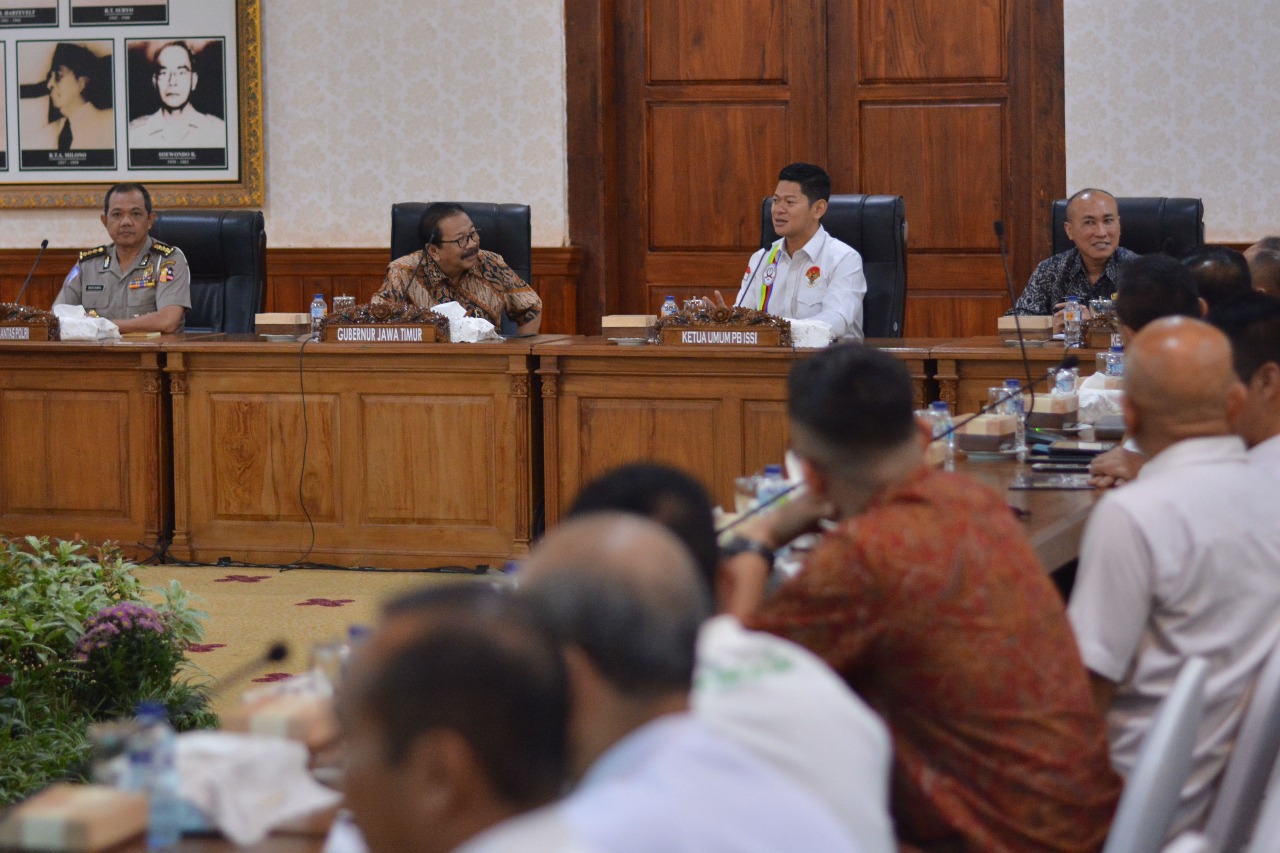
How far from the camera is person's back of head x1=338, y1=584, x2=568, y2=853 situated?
0.96 m

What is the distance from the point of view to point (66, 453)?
5.31m

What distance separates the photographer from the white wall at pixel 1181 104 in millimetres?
6703

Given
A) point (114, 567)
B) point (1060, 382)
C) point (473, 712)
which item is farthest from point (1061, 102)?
point (473, 712)

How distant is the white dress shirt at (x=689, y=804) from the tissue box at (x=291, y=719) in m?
0.48

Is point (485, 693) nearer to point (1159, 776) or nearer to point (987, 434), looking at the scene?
point (1159, 776)

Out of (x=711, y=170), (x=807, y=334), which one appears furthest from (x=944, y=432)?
(x=711, y=170)

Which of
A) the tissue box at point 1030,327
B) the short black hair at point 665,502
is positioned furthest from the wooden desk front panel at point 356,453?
the short black hair at point 665,502

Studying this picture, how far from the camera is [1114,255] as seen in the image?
5.48 meters

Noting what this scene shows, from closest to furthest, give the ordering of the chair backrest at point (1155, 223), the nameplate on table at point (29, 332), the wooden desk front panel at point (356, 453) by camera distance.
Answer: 1. the wooden desk front panel at point (356, 453)
2. the nameplate on table at point (29, 332)
3. the chair backrest at point (1155, 223)

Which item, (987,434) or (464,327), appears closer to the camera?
(987,434)

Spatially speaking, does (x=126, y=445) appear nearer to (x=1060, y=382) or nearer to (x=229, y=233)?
(x=229, y=233)

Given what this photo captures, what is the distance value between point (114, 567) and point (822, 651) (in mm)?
2371

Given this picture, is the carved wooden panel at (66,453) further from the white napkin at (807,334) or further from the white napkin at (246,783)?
the white napkin at (246,783)

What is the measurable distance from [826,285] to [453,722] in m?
4.64
